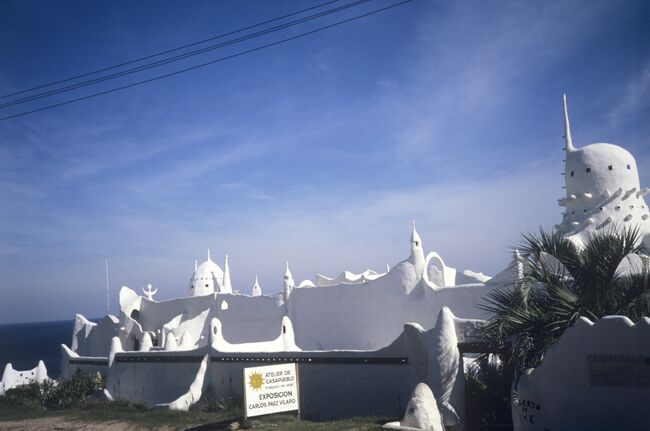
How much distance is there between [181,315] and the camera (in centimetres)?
2547

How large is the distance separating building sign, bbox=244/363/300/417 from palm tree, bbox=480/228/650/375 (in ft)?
15.3

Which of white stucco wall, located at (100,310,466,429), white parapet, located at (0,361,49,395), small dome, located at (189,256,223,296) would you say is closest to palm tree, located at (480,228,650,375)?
white stucco wall, located at (100,310,466,429)

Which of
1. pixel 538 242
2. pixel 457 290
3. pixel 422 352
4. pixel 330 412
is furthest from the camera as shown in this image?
pixel 457 290

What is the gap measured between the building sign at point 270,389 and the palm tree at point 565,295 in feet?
15.3

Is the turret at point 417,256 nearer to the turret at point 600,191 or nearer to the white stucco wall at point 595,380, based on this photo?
the turret at point 600,191

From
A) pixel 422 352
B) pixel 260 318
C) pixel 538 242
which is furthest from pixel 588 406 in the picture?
pixel 260 318

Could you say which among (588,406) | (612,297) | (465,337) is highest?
(612,297)

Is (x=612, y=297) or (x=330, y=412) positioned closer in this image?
(x=612, y=297)

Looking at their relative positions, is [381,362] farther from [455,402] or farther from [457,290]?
[457,290]

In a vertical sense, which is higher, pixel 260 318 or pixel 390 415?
pixel 260 318

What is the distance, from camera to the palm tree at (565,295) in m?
8.76

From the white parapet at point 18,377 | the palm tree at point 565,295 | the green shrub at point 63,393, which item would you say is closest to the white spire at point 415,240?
the palm tree at point 565,295

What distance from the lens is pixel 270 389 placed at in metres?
12.0

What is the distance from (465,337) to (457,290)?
5456mm
